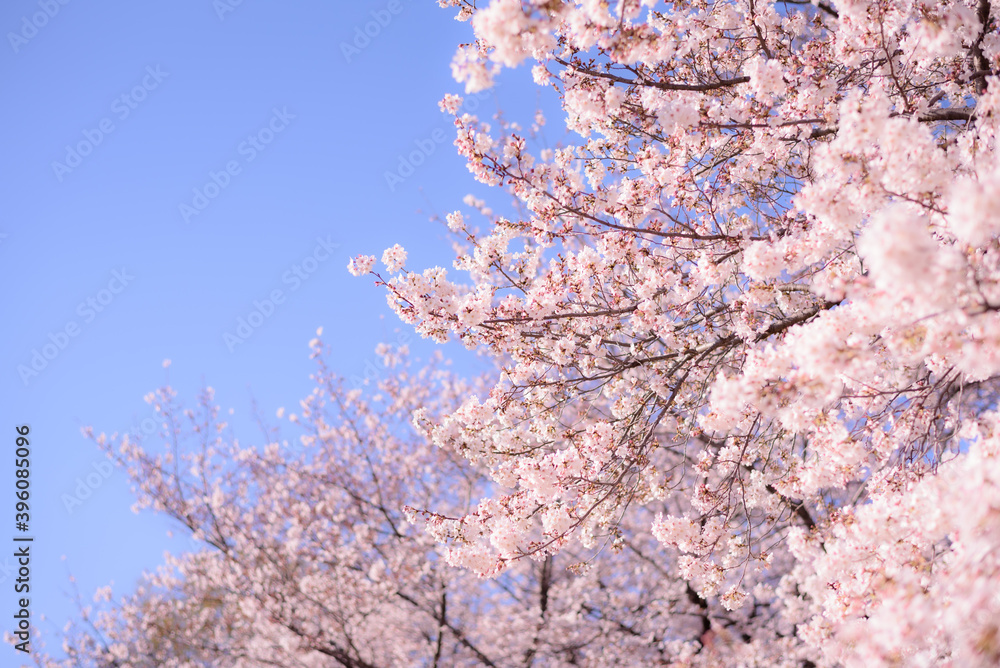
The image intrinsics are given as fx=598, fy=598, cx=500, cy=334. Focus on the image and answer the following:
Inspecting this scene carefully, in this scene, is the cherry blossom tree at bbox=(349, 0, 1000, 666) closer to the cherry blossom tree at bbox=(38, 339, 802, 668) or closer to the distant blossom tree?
the distant blossom tree

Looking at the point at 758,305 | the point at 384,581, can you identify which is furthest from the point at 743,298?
the point at 384,581

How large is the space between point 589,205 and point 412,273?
1.38 metres

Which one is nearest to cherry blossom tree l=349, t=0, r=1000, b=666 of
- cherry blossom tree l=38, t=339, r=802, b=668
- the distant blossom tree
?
the distant blossom tree

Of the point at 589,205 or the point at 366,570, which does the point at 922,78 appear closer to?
the point at 589,205

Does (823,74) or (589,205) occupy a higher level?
(823,74)

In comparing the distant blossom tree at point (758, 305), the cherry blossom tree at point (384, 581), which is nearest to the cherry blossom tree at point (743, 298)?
the distant blossom tree at point (758, 305)

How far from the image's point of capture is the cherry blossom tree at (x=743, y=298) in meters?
2.74

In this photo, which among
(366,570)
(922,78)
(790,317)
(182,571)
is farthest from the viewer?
(182,571)

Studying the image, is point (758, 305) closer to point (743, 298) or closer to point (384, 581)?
point (743, 298)

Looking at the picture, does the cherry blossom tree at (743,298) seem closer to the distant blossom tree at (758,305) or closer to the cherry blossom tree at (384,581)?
the distant blossom tree at (758,305)

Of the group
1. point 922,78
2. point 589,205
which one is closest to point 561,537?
point 589,205

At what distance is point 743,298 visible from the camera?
405 centimetres

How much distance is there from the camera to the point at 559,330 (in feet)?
14.9

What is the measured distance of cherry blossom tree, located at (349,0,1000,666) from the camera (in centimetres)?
274
